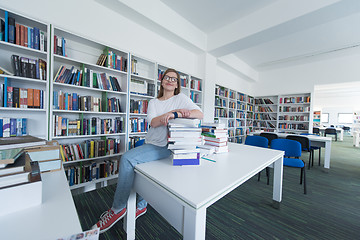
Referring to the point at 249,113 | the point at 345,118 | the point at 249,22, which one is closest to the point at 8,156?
the point at 249,22

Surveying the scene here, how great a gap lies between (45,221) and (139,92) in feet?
8.14

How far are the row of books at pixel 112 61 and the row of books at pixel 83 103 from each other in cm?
53

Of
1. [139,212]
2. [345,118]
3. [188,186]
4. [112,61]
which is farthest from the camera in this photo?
[345,118]

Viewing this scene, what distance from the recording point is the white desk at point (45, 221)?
0.42 metres

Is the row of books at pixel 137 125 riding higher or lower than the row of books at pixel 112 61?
lower

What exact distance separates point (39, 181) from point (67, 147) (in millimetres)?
1853

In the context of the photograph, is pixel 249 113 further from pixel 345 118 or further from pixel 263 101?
pixel 345 118

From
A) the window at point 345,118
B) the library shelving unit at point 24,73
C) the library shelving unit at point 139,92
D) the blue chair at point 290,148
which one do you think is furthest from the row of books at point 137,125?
the window at point 345,118

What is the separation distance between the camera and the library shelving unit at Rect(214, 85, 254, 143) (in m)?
4.90

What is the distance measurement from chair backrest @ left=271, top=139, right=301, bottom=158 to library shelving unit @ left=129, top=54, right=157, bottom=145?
241cm

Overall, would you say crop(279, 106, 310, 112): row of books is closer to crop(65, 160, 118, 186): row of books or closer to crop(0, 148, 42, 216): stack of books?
crop(65, 160, 118, 186): row of books

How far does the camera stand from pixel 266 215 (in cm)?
178

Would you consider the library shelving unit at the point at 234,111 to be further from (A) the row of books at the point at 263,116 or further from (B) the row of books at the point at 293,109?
(B) the row of books at the point at 293,109

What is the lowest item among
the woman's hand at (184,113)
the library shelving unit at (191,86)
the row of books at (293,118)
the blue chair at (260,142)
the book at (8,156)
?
the blue chair at (260,142)
